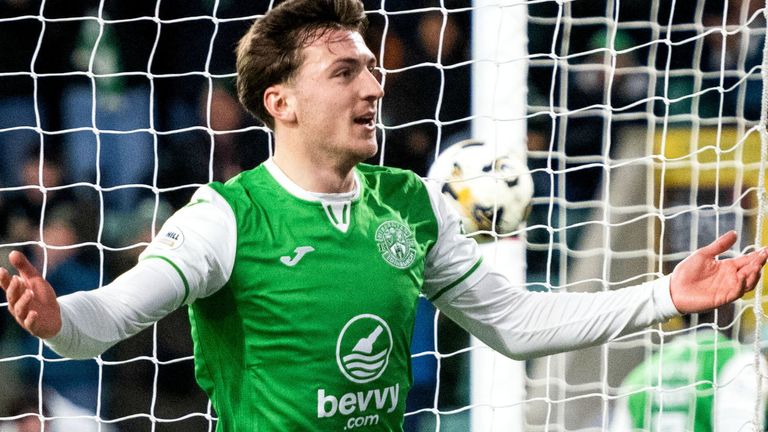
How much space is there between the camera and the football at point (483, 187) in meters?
3.57

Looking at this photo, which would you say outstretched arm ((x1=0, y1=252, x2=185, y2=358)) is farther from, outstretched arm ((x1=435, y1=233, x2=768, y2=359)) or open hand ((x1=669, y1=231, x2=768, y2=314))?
open hand ((x1=669, y1=231, x2=768, y2=314))

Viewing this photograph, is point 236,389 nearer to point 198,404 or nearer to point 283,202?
point 283,202

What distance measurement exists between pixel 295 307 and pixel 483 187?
1858 mm

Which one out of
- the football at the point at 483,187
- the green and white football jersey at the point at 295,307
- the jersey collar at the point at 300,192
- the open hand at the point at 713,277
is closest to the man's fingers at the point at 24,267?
the green and white football jersey at the point at 295,307

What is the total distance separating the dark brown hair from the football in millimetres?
1556

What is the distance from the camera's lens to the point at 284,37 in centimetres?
198

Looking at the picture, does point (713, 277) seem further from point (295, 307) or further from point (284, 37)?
point (284, 37)

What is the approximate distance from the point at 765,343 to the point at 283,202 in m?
2.50

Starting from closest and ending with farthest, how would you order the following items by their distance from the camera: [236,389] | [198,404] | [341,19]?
[236,389], [341,19], [198,404]

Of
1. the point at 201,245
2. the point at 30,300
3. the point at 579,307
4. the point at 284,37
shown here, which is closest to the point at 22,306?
the point at 30,300

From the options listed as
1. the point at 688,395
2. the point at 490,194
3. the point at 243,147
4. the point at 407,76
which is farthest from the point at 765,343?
the point at 243,147

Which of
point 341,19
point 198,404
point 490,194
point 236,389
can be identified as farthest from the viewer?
point 198,404

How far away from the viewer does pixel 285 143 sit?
1983 mm

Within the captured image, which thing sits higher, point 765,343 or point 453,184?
point 453,184
